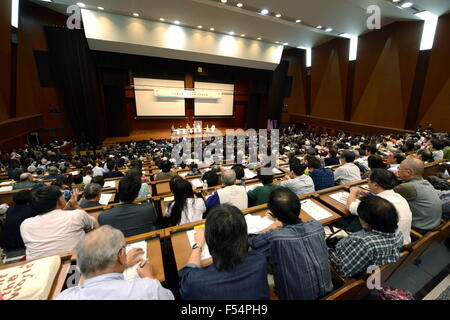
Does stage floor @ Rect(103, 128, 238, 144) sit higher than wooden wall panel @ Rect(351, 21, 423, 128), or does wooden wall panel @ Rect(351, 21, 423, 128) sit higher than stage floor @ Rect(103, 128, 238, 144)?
wooden wall panel @ Rect(351, 21, 423, 128)

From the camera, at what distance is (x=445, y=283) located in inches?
76.5

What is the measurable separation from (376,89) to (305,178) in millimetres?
10898

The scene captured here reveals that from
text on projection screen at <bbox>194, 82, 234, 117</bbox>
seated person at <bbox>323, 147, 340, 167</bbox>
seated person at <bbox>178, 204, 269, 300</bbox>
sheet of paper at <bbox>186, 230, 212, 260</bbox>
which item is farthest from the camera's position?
text on projection screen at <bbox>194, 82, 234, 117</bbox>

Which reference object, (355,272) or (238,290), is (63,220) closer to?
(238,290)

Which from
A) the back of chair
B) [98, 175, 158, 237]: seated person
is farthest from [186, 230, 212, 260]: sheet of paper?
the back of chair

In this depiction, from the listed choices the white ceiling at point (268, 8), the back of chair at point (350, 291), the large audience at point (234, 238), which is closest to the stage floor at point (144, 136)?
the white ceiling at point (268, 8)

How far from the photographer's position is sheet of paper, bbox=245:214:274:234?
1705 mm

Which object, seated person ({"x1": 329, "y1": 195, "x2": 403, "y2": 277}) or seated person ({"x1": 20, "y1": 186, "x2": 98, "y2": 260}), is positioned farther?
seated person ({"x1": 20, "y1": 186, "x2": 98, "y2": 260})

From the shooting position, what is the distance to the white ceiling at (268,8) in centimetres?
698

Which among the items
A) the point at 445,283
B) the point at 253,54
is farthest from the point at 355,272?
the point at 253,54

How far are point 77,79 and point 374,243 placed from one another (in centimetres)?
1207

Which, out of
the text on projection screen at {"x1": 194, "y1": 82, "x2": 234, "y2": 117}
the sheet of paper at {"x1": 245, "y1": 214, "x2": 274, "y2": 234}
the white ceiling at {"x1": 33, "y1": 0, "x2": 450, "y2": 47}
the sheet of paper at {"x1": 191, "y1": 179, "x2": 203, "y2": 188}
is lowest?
the sheet of paper at {"x1": 191, "y1": 179, "x2": 203, "y2": 188}

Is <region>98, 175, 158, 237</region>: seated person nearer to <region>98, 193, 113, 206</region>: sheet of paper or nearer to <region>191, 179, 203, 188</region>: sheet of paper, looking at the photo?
<region>98, 193, 113, 206</region>: sheet of paper

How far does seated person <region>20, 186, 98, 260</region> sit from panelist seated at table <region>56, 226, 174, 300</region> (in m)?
0.91
